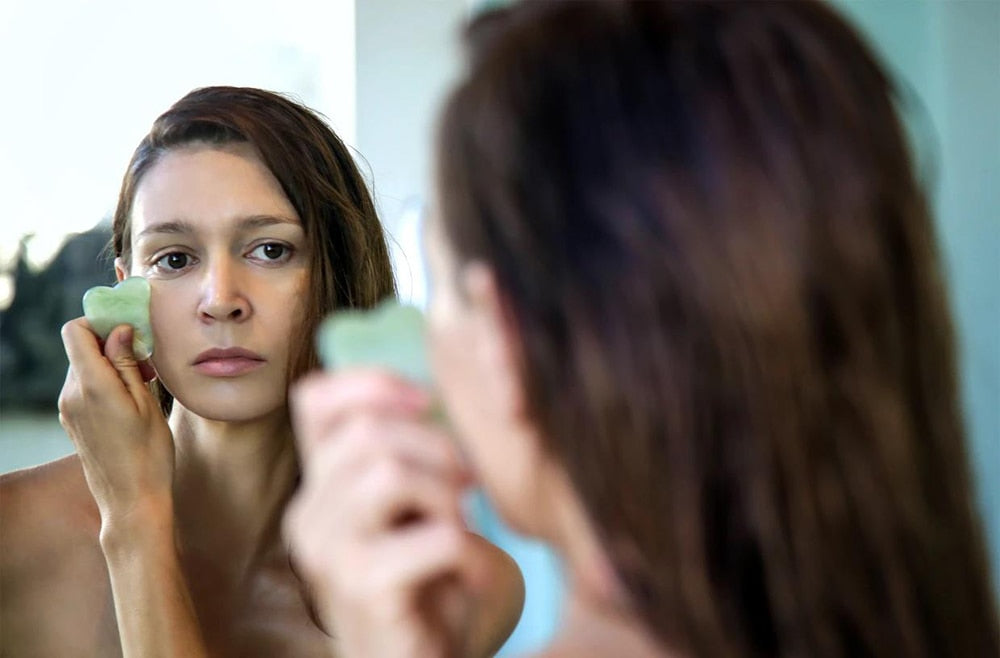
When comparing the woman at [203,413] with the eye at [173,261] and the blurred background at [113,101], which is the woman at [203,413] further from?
the blurred background at [113,101]

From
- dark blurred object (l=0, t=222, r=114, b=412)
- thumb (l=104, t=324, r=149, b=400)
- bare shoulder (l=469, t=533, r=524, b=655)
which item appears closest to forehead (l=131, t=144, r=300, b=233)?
thumb (l=104, t=324, r=149, b=400)

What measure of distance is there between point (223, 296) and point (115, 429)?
17cm

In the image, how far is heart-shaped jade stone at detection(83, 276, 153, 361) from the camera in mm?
1096

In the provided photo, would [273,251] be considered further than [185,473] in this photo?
No

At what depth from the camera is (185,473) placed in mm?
1237

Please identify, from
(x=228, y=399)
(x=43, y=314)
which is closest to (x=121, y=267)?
(x=228, y=399)

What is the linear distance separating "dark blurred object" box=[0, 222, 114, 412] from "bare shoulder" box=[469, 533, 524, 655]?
124 centimetres

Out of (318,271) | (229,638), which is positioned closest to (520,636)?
(229,638)

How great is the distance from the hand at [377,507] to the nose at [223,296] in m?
0.58

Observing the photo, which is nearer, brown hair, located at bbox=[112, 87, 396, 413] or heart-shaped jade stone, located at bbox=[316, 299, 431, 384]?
heart-shaped jade stone, located at bbox=[316, 299, 431, 384]

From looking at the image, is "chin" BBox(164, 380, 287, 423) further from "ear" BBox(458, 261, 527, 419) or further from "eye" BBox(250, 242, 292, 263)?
"ear" BBox(458, 261, 527, 419)

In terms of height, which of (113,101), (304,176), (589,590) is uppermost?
(113,101)

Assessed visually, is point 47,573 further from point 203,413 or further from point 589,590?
point 589,590

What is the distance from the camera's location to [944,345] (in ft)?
1.61
